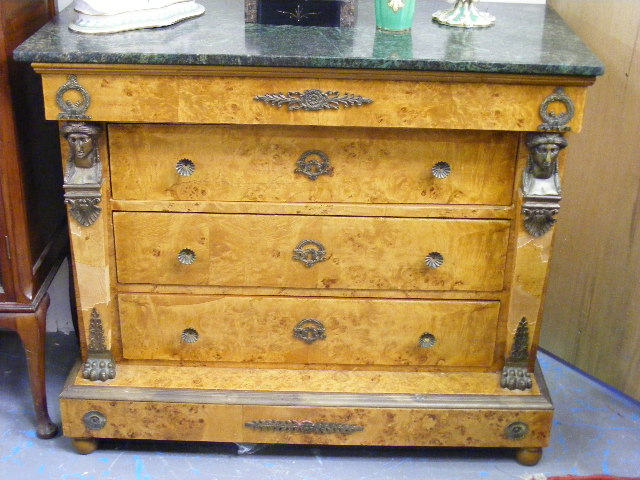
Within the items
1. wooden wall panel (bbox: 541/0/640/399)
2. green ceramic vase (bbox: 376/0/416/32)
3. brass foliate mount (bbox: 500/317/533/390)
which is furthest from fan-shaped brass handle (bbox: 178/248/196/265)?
wooden wall panel (bbox: 541/0/640/399)

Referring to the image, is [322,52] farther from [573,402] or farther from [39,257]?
[573,402]

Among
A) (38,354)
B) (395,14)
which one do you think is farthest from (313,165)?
(38,354)

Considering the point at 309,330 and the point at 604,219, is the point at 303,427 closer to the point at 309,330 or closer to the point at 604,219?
the point at 309,330

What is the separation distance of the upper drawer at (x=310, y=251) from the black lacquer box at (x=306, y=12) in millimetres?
480

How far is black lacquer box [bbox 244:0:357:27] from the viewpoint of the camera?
208 cm

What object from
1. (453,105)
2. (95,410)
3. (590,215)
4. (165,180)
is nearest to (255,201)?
(165,180)

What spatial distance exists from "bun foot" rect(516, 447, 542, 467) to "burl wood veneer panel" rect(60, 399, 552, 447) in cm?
4

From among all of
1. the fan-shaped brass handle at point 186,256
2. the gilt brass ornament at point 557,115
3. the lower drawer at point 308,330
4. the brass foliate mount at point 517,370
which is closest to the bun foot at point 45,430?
the lower drawer at point 308,330

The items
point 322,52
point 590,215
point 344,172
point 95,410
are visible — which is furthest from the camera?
point 590,215

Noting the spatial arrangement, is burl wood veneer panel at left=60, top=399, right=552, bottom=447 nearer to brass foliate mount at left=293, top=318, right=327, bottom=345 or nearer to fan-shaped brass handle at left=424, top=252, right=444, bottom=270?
brass foliate mount at left=293, top=318, right=327, bottom=345

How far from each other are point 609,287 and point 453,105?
3.06 feet

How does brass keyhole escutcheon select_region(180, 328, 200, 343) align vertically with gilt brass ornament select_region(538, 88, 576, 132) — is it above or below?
below

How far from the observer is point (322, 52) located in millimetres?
1850

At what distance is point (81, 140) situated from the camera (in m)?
1.91
